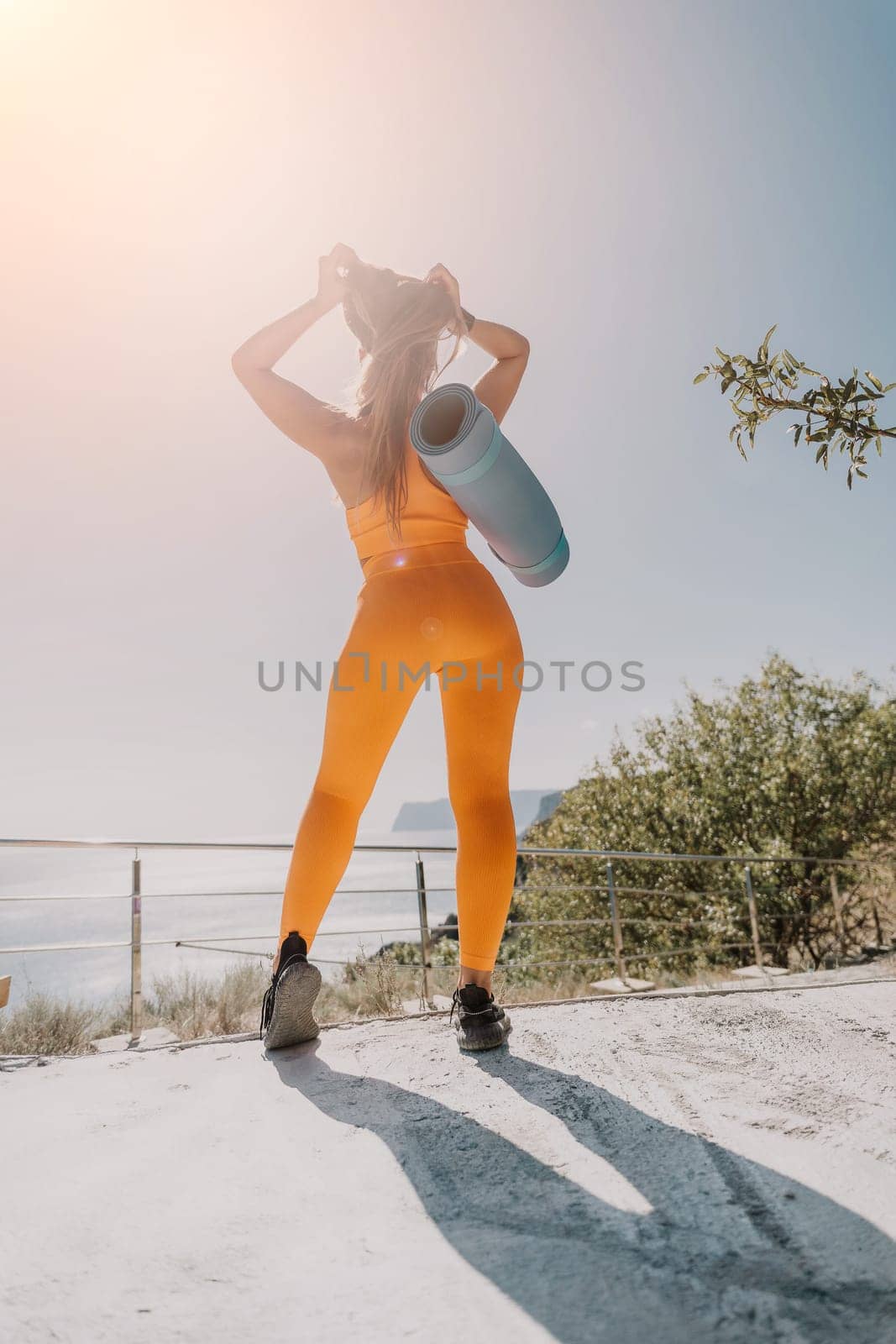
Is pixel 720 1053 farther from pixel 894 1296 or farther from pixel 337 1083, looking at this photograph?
pixel 894 1296

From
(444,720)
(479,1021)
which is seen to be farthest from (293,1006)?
(444,720)

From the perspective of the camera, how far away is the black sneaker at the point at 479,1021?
1.68 metres

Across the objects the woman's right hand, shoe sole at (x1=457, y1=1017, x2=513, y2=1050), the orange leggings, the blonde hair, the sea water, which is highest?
the woman's right hand

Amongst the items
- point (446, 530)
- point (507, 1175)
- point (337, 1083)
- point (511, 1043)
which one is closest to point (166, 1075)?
point (337, 1083)

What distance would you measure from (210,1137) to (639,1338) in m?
0.78

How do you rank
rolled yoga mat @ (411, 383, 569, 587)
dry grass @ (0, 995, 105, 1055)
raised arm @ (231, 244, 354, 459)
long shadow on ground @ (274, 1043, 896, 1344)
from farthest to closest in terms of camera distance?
dry grass @ (0, 995, 105, 1055)
raised arm @ (231, 244, 354, 459)
rolled yoga mat @ (411, 383, 569, 587)
long shadow on ground @ (274, 1043, 896, 1344)

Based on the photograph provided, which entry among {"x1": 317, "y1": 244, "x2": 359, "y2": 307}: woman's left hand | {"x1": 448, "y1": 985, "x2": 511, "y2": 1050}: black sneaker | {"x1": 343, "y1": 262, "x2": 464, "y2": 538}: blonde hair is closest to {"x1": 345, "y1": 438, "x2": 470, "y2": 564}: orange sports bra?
{"x1": 343, "y1": 262, "x2": 464, "y2": 538}: blonde hair

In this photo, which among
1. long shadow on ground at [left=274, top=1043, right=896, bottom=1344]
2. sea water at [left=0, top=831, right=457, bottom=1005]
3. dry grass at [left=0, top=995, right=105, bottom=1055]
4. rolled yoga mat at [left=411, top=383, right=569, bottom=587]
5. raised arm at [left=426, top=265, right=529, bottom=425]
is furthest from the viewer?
sea water at [left=0, top=831, right=457, bottom=1005]

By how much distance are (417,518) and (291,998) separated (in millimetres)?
1165

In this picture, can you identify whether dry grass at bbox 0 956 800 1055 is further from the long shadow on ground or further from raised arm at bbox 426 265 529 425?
raised arm at bbox 426 265 529 425

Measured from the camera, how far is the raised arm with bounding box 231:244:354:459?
1996 mm

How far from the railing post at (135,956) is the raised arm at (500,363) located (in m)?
2.65

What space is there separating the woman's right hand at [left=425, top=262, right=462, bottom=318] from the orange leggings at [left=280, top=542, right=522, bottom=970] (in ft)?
2.40

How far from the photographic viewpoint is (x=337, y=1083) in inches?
56.6
